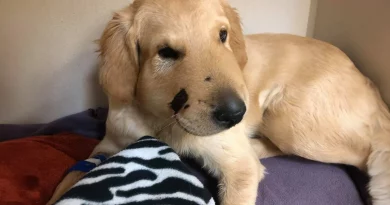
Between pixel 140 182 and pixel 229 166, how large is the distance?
0.33 meters

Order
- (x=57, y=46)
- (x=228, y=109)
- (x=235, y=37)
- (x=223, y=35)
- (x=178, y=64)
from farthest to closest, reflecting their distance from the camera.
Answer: (x=57, y=46), (x=235, y=37), (x=223, y=35), (x=178, y=64), (x=228, y=109)

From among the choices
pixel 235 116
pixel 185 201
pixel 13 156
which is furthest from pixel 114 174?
pixel 13 156

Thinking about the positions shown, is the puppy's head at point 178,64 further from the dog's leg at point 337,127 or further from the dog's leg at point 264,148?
the dog's leg at point 264,148

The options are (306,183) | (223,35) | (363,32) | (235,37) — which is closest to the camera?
(223,35)

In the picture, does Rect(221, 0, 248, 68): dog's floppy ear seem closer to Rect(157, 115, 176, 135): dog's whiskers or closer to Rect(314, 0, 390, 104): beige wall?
Rect(157, 115, 176, 135): dog's whiskers

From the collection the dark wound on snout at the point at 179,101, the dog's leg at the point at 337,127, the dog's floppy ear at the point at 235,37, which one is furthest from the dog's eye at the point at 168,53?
the dog's leg at the point at 337,127

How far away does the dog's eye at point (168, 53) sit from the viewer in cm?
125

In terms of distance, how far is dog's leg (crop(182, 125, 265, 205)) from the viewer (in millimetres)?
1404

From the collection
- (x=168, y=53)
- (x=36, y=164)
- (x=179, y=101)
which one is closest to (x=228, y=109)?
(x=179, y=101)

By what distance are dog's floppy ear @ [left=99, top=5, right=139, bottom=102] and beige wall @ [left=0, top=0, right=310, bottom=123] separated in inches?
22.6

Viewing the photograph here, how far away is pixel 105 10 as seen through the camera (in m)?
1.87

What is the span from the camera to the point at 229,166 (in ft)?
4.69

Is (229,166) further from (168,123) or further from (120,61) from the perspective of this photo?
(120,61)

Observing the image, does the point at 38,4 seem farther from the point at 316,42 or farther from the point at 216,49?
the point at 316,42
